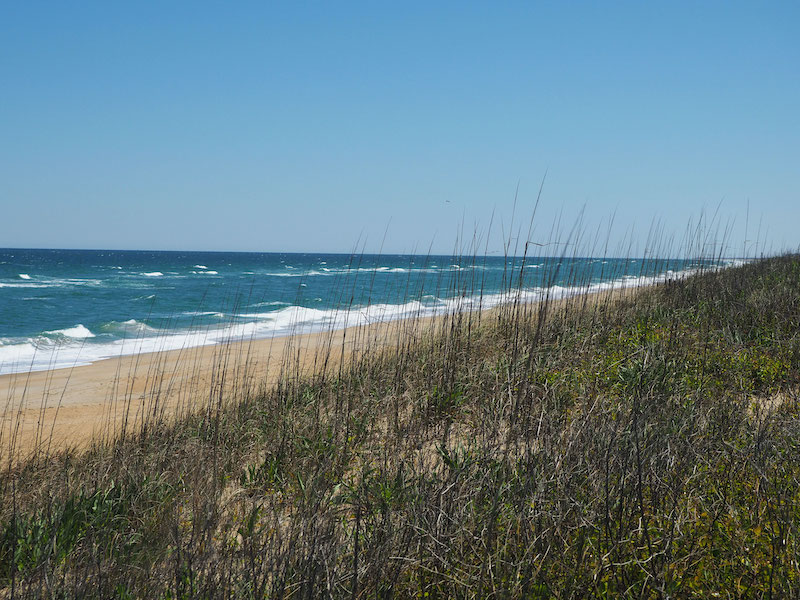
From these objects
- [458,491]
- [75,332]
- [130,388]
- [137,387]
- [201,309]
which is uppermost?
[458,491]

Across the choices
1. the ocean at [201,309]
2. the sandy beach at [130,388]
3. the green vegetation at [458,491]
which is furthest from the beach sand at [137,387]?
the green vegetation at [458,491]

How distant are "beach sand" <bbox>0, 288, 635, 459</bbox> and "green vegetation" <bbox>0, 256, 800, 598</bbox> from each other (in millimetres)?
580

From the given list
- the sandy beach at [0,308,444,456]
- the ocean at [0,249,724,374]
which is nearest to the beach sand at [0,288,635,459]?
the sandy beach at [0,308,444,456]

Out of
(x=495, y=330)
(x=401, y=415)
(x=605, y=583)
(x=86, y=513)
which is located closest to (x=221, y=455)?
(x=86, y=513)

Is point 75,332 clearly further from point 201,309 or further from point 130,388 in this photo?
point 130,388

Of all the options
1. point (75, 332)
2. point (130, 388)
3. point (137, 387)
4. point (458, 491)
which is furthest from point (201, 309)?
point (458, 491)

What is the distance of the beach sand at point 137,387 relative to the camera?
6.13 metres

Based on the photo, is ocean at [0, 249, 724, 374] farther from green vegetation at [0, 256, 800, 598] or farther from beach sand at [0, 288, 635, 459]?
green vegetation at [0, 256, 800, 598]

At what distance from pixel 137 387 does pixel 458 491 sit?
8.83 metres

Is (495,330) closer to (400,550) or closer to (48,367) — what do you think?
(400,550)

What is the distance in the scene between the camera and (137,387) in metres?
10.1

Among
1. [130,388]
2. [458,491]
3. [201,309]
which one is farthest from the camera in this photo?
[201,309]

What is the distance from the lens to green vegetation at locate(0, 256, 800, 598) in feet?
7.94

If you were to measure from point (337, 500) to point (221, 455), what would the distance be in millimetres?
1553
